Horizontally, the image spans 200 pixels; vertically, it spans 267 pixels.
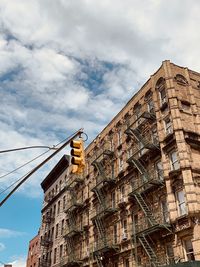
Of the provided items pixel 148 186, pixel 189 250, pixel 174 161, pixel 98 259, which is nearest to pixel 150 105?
pixel 174 161

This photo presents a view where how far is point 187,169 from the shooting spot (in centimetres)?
2142

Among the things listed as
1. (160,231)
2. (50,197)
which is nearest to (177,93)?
(160,231)

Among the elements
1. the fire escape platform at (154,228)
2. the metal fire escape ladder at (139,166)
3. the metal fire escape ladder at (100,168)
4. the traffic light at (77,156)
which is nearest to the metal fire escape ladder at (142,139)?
the metal fire escape ladder at (139,166)

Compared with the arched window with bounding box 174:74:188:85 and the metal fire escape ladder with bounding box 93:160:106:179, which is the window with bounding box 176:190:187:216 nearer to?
the arched window with bounding box 174:74:188:85

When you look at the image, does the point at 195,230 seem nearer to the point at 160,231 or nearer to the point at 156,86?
the point at 160,231

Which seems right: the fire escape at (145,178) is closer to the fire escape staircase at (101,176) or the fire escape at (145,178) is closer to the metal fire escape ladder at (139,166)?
the metal fire escape ladder at (139,166)

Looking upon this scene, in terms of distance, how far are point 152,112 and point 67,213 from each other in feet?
63.7

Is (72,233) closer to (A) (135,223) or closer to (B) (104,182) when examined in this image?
(B) (104,182)

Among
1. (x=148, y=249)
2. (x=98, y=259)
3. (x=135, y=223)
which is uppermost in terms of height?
(x=135, y=223)

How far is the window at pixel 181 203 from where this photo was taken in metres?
20.9

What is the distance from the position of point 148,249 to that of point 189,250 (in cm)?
407

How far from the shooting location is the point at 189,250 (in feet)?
64.2

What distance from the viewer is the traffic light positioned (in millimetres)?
9561

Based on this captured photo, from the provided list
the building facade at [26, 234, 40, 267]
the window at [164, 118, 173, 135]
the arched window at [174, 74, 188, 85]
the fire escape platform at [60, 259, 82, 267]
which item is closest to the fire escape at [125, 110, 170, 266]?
the window at [164, 118, 173, 135]
